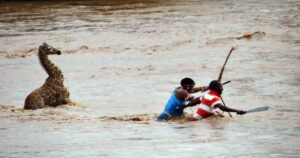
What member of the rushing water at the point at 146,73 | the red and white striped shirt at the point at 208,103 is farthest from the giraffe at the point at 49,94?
the red and white striped shirt at the point at 208,103

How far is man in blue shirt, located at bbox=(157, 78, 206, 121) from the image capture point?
12750 millimetres

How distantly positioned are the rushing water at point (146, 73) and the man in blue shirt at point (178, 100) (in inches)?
13.0

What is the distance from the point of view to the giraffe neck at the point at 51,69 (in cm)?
1528

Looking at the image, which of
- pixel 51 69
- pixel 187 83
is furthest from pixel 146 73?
pixel 187 83

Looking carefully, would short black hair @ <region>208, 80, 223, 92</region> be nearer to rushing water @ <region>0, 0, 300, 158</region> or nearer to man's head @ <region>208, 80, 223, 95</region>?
man's head @ <region>208, 80, 223, 95</region>

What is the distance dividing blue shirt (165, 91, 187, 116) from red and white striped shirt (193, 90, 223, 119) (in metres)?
0.32

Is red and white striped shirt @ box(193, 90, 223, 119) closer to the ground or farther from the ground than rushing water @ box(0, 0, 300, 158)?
farther from the ground

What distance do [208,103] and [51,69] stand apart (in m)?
4.07

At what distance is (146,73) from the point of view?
63.4 feet

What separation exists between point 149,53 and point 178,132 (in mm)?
11150

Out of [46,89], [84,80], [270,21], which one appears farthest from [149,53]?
[46,89]

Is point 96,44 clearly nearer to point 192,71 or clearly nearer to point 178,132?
point 192,71

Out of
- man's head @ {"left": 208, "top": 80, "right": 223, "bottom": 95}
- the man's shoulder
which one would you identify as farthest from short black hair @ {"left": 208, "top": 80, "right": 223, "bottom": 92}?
the man's shoulder

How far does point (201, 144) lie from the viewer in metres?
10.6
